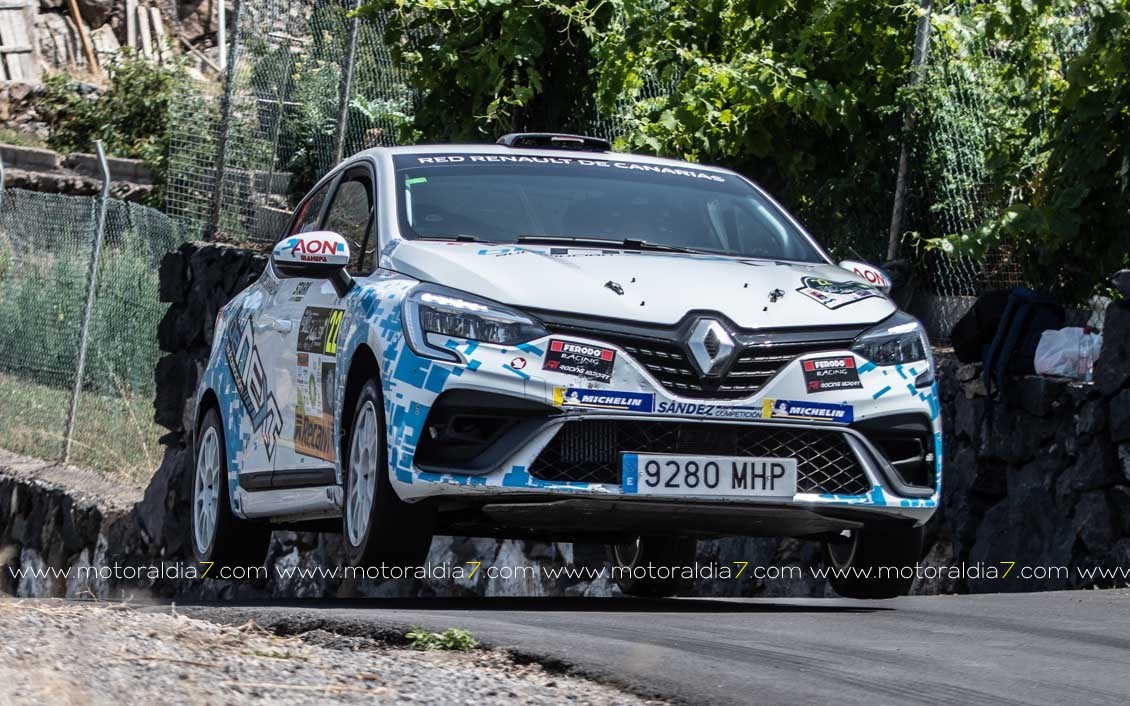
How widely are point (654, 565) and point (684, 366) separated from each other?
3.24 metres

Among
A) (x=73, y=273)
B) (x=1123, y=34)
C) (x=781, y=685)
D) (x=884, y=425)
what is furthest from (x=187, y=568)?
(x=781, y=685)

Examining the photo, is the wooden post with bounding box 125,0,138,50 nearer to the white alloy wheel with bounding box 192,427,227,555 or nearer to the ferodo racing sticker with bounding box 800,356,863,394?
the white alloy wheel with bounding box 192,427,227,555

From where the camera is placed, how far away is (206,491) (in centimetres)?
1018

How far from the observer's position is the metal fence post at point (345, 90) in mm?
16875

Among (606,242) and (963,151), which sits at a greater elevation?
(963,151)

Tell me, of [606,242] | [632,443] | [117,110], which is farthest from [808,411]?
[117,110]

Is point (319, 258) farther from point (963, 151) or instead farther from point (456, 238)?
point (963, 151)

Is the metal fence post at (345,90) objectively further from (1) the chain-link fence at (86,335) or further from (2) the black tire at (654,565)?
(2) the black tire at (654,565)

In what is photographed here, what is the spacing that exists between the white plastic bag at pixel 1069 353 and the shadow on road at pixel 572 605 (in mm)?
2526

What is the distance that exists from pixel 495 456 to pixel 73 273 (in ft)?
41.3

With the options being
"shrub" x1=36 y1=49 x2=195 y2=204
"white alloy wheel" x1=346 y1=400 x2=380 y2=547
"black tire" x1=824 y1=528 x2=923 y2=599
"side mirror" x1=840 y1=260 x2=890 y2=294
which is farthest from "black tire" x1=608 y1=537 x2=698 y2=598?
"shrub" x1=36 y1=49 x2=195 y2=204

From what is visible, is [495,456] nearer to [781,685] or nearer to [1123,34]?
[781,685]

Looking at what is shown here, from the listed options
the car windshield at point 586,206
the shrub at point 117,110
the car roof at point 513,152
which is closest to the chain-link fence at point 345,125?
the car roof at point 513,152

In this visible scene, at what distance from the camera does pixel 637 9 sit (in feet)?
46.0
